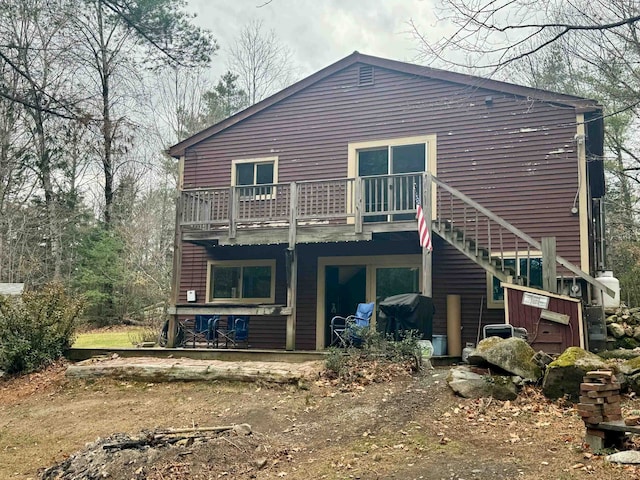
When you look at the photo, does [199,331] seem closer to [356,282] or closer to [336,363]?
[356,282]

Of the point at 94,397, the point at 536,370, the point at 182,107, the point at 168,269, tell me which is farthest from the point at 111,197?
the point at 536,370

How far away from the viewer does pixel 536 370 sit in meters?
7.23

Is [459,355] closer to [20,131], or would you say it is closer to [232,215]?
[232,215]

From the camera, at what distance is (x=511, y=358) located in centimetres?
725

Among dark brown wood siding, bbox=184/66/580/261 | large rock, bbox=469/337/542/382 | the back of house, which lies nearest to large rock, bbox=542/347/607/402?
large rock, bbox=469/337/542/382

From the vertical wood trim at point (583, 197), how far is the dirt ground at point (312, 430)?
4306mm

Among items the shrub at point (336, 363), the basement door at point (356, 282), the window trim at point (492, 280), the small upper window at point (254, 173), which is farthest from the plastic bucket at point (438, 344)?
the small upper window at point (254, 173)

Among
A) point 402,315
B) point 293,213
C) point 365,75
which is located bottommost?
point 402,315

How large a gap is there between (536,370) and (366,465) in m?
3.12

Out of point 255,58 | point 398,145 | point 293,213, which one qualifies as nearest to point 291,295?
point 293,213

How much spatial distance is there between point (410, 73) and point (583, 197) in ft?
14.7

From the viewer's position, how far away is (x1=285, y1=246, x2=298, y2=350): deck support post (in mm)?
10708

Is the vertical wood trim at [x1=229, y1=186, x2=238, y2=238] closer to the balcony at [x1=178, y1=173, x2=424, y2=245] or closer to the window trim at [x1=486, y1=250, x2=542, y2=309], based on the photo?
the balcony at [x1=178, y1=173, x2=424, y2=245]

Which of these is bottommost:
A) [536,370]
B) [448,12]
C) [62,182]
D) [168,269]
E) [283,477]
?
[283,477]
